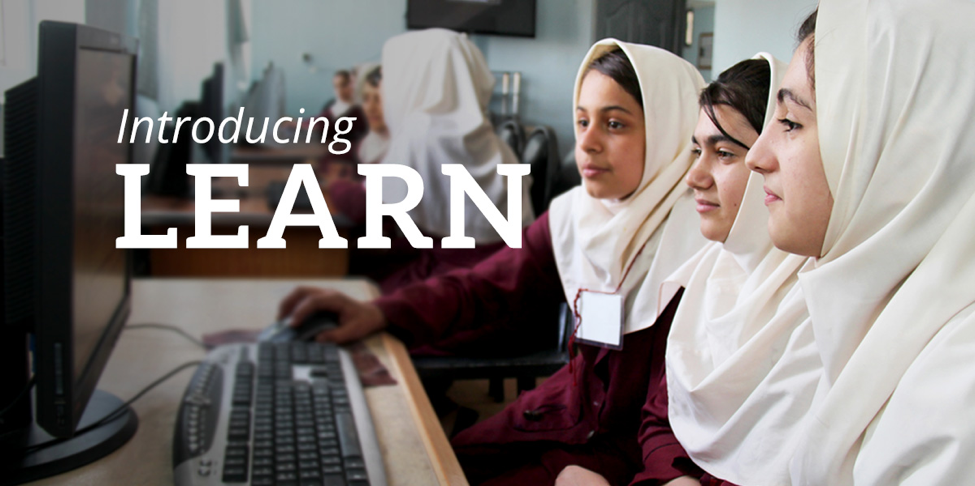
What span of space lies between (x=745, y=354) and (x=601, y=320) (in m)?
0.22

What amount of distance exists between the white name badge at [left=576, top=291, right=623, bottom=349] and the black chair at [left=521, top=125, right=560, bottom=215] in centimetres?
17

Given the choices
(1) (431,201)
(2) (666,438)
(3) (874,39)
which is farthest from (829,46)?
(1) (431,201)

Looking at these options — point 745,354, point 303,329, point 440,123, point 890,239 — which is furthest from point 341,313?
point 890,239

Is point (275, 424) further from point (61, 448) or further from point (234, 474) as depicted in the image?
point (61, 448)

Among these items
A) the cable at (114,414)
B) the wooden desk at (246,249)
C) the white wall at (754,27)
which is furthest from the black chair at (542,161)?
the cable at (114,414)

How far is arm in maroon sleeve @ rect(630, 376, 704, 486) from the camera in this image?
622mm

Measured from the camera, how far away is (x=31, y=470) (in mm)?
683

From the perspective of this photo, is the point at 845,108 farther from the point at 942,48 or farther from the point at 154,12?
the point at 154,12

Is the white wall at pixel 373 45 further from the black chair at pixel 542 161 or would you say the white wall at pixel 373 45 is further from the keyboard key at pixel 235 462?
the keyboard key at pixel 235 462

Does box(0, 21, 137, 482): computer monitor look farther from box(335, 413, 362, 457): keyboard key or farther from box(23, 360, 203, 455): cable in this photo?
box(335, 413, 362, 457): keyboard key

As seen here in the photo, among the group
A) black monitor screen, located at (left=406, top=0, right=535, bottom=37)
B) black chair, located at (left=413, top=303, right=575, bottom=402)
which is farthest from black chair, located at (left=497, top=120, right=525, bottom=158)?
black chair, located at (left=413, top=303, right=575, bottom=402)

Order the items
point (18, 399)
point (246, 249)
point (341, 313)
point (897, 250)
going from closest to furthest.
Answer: point (897, 250) < point (18, 399) < point (341, 313) < point (246, 249)

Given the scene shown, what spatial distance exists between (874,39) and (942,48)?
38 millimetres

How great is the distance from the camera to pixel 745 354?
1.76ft
